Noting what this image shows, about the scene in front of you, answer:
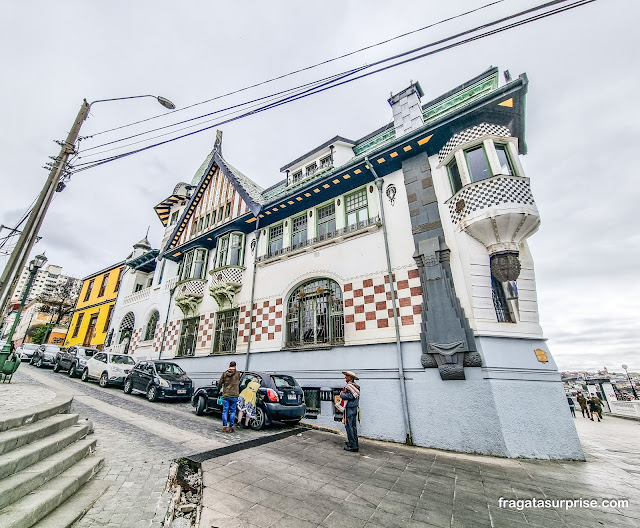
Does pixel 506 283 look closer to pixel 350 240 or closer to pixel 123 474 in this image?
pixel 350 240

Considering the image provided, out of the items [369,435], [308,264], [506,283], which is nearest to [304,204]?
[308,264]

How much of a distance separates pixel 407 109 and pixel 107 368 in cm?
1856

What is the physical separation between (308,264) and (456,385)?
7.09 meters

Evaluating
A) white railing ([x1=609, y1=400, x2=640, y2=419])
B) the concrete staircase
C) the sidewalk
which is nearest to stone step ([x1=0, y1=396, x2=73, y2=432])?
the concrete staircase

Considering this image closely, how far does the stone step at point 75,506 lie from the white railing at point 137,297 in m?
18.5

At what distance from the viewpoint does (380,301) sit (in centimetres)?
982

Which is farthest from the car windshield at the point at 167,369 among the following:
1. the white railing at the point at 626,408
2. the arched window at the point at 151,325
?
the white railing at the point at 626,408

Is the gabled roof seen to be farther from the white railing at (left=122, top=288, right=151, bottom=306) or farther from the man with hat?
the man with hat

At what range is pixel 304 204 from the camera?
13.4 m

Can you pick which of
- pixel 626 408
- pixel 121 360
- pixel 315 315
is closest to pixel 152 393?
pixel 121 360

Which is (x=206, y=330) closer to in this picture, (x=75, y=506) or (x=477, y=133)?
(x=75, y=506)

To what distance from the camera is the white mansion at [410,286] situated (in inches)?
300

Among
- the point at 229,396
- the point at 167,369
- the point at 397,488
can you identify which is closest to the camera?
the point at 397,488
